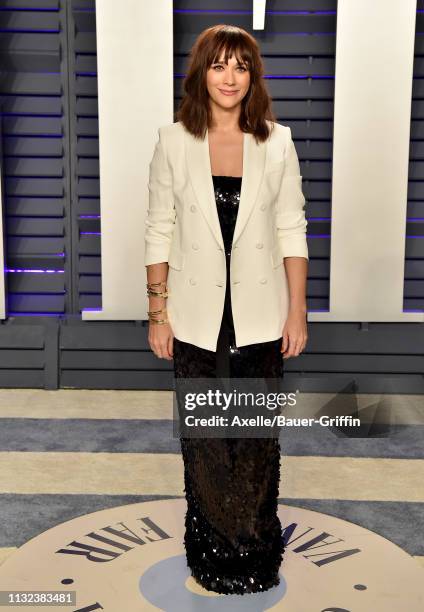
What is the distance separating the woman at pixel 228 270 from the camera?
2.31m

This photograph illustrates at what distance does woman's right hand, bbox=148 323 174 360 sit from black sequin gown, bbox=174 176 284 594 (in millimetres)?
24

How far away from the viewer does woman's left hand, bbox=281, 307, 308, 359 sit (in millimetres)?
2453

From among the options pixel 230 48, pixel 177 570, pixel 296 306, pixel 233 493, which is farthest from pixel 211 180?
pixel 177 570

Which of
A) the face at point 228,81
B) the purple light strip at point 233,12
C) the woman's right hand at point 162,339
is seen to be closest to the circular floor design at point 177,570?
the woman's right hand at point 162,339

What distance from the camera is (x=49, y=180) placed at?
5039mm

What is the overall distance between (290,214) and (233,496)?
0.95 meters

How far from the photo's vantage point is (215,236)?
231 centimetres

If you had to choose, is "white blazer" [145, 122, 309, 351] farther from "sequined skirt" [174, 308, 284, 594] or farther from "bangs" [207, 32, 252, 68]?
"bangs" [207, 32, 252, 68]

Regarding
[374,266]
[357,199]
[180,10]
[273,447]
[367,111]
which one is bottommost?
[273,447]

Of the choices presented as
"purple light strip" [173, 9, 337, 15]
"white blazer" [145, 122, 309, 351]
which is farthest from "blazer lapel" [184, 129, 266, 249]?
"purple light strip" [173, 9, 337, 15]

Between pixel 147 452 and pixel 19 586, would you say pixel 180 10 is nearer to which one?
pixel 147 452

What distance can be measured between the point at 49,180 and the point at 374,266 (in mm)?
2272

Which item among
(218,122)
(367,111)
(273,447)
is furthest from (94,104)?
(273,447)

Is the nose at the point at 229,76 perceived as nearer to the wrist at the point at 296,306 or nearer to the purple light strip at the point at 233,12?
the wrist at the point at 296,306
